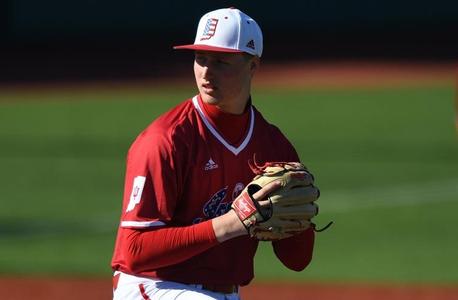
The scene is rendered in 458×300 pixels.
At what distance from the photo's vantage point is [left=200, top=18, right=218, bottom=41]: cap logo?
558 centimetres

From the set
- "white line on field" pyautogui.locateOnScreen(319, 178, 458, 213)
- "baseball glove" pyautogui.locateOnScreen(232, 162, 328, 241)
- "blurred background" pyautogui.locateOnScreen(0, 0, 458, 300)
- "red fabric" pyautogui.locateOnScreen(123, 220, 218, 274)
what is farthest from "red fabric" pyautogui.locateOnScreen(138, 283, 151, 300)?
"white line on field" pyautogui.locateOnScreen(319, 178, 458, 213)

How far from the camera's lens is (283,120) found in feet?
73.9

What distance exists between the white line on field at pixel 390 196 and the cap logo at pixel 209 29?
399 inches

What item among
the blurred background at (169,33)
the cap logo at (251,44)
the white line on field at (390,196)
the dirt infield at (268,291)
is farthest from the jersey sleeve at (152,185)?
the blurred background at (169,33)

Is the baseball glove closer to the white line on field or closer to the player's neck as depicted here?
the player's neck

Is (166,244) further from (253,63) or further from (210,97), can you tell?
(253,63)

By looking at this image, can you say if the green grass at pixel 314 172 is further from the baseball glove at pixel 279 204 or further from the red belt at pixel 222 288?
the baseball glove at pixel 279 204

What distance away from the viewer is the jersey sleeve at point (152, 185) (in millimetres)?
5344

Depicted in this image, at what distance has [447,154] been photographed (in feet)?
62.6

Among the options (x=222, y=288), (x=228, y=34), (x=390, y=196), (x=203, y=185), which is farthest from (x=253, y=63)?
(x=390, y=196)

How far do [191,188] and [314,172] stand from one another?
11.9m

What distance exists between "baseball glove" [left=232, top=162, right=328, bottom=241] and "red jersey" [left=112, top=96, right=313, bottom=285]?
205mm

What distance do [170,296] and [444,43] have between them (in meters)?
23.4

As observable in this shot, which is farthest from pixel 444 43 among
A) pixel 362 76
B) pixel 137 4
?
pixel 137 4
